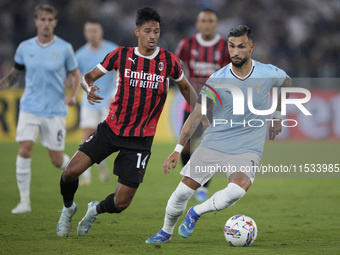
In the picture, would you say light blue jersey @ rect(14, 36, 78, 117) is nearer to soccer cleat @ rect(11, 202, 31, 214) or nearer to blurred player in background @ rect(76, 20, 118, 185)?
soccer cleat @ rect(11, 202, 31, 214)

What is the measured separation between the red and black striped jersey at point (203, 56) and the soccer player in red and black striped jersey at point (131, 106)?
3114 millimetres

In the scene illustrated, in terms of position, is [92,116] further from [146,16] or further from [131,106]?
[146,16]

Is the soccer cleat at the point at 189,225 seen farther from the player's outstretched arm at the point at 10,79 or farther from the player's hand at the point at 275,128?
the player's outstretched arm at the point at 10,79

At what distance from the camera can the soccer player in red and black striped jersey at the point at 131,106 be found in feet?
19.7

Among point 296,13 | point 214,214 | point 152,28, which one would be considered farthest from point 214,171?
point 296,13

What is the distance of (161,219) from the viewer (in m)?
7.53

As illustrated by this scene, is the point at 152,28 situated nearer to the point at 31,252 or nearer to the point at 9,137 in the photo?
the point at 31,252

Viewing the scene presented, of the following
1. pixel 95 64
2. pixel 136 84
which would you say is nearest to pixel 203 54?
pixel 95 64

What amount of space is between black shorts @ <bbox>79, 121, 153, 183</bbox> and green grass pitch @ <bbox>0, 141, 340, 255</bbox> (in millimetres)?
673

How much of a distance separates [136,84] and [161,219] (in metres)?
2.17

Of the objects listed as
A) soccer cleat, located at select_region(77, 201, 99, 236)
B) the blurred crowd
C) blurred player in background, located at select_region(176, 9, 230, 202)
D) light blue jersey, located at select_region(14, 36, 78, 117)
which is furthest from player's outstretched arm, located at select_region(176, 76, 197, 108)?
the blurred crowd

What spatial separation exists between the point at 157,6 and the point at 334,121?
6.20m

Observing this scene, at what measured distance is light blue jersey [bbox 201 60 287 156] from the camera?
600cm

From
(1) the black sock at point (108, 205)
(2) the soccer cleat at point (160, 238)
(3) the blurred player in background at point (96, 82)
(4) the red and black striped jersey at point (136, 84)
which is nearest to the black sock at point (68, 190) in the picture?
(1) the black sock at point (108, 205)
